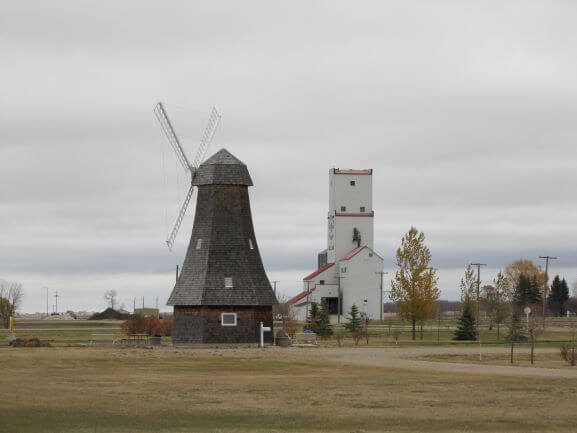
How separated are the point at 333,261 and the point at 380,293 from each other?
862 cm

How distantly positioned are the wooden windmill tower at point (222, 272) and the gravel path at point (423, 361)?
6.05 m

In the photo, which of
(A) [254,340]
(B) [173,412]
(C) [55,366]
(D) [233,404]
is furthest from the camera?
(A) [254,340]

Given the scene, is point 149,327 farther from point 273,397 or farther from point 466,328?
point 273,397

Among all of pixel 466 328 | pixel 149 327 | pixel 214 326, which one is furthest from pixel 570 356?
pixel 149 327

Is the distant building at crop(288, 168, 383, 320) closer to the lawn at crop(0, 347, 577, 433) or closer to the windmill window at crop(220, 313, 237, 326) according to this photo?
the windmill window at crop(220, 313, 237, 326)

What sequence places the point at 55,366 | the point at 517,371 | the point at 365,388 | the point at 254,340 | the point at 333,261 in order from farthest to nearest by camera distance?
the point at 333,261 → the point at 254,340 → the point at 55,366 → the point at 517,371 → the point at 365,388

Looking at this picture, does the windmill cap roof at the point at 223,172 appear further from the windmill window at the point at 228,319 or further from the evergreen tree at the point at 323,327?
the evergreen tree at the point at 323,327

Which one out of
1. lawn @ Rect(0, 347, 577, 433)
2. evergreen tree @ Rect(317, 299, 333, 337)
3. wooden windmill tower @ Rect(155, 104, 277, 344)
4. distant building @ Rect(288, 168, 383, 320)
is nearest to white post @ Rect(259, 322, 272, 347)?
wooden windmill tower @ Rect(155, 104, 277, 344)

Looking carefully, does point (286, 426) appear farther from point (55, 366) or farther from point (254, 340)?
point (254, 340)

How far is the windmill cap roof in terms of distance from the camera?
234 ft

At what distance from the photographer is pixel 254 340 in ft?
233

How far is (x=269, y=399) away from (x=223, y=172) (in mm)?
38732

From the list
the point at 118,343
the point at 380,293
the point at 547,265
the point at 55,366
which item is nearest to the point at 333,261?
the point at 380,293

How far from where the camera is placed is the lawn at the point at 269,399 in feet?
90.2
